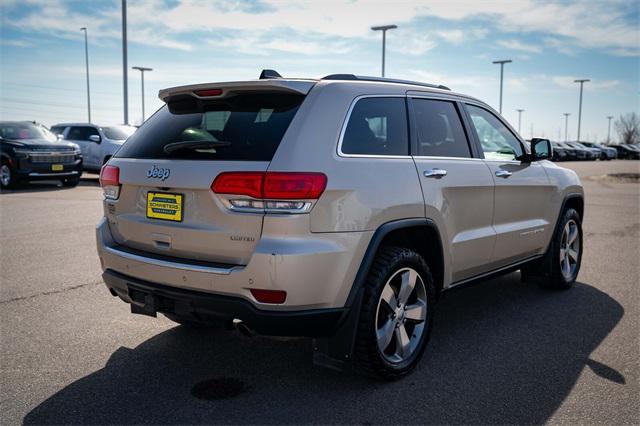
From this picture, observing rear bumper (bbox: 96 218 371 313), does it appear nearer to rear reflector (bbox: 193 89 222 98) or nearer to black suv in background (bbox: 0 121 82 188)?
rear reflector (bbox: 193 89 222 98)

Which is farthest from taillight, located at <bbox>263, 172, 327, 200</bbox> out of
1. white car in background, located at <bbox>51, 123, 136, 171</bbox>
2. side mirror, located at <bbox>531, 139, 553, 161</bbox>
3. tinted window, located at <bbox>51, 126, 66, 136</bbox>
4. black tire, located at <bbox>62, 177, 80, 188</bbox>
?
tinted window, located at <bbox>51, 126, 66, 136</bbox>

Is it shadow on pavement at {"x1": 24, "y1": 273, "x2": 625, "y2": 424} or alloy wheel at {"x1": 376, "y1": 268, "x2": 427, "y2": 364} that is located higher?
alloy wheel at {"x1": 376, "y1": 268, "x2": 427, "y2": 364}

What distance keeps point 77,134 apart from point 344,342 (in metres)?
18.3

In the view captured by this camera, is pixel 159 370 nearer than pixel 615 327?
Yes

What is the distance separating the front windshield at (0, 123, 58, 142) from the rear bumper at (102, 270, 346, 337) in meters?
14.5

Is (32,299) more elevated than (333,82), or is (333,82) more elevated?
(333,82)

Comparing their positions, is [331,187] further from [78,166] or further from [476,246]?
[78,166]

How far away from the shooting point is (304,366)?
382 centimetres

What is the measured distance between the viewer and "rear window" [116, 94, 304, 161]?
3.21m

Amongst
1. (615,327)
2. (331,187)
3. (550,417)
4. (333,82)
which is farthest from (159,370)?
(615,327)

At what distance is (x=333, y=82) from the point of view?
138 inches

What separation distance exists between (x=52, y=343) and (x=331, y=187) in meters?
2.39

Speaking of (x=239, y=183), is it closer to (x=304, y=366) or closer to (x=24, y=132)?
(x=304, y=366)

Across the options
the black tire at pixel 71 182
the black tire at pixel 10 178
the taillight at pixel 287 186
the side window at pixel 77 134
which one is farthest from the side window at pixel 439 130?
the side window at pixel 77 134
